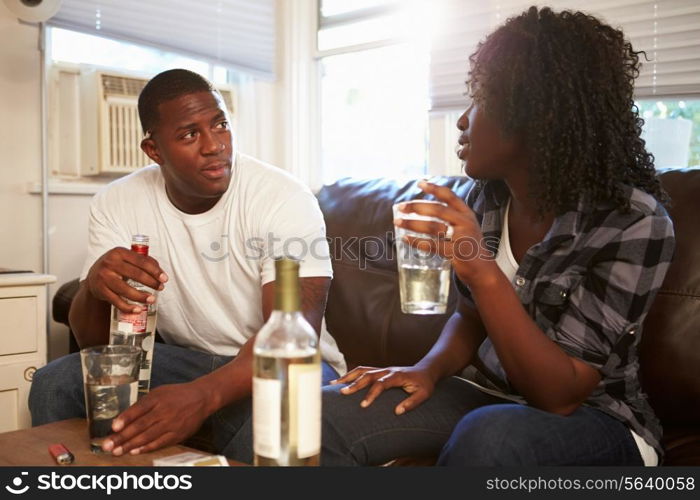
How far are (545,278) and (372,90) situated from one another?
2062 mm

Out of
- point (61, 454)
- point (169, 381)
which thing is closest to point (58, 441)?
point (61, 454)

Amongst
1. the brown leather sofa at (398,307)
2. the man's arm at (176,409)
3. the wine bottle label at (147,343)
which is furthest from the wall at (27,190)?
the man's arm at (176,409)

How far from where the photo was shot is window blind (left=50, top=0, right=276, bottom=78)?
266cm

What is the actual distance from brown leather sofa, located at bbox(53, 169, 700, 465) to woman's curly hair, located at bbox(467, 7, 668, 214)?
26 cm

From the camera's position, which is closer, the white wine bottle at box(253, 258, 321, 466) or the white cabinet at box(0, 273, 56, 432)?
the white wine bottle at box(253, 258, 321, 466)

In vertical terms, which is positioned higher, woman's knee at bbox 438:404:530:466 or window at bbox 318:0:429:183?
window at bbox 318:0:429:183

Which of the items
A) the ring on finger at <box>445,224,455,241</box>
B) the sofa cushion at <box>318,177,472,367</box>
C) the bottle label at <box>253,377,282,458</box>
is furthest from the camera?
the sofa cushion at <box>318,177,472,367</box>

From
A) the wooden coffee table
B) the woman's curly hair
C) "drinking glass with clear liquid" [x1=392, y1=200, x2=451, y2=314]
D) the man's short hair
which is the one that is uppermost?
the man's short hair

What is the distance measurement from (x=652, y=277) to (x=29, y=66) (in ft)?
7.50

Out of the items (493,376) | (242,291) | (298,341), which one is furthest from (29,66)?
(298,341)

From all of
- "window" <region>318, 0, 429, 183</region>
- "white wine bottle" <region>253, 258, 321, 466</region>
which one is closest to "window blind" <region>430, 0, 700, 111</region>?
"window" <region>318, 0, 429, 183</region>

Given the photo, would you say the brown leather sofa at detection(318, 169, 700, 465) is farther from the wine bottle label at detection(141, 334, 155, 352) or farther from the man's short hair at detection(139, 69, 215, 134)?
the wine bottle label at detection(141, 334, 155, 352)

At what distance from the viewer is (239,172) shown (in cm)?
176

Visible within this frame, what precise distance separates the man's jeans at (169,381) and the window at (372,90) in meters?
1.55
